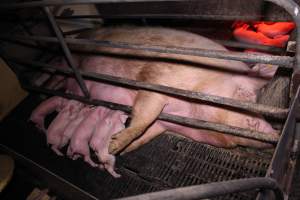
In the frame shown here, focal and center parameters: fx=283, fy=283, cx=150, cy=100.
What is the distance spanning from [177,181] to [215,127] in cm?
74

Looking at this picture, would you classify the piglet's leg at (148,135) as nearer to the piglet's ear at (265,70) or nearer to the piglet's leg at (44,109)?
the piglet's ear at (265,70)

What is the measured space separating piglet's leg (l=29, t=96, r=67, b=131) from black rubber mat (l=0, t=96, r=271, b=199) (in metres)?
0.46

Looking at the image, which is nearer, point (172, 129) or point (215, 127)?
point (215, 127)

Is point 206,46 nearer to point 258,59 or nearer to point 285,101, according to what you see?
point 285,101

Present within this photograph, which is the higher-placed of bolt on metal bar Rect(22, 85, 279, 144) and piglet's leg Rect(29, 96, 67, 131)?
bolt on metal bar Rect(22, 85, 279, 144)

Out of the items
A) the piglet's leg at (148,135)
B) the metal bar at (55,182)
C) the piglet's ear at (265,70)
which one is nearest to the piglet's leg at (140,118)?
the piglet's leg at (148,135)

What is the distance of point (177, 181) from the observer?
2619 millimetres

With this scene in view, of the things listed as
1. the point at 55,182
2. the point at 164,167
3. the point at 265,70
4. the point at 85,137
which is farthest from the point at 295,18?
the point at 55,182

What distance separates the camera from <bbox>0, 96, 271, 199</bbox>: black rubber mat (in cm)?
254

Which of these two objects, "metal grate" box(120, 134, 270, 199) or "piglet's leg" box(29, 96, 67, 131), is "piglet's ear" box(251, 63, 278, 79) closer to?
"metal grate" box(120, 134, 270, 199)

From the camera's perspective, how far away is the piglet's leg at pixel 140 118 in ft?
8.25

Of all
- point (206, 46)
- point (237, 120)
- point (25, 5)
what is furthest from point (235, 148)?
point (25, 5)

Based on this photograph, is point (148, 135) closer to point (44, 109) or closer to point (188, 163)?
point (188, 163)

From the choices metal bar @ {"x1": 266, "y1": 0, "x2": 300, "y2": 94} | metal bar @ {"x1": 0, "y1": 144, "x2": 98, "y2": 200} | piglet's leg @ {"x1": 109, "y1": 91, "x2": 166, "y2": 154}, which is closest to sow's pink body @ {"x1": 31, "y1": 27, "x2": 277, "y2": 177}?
piglet's leg @ {"x1": 109, "y1": 91, "x2": 166, "y2": 154}
